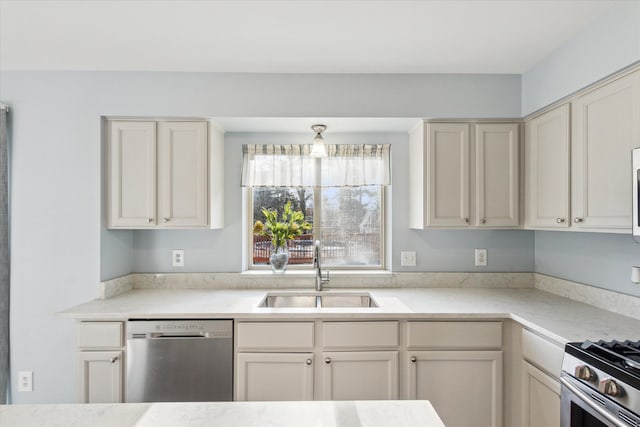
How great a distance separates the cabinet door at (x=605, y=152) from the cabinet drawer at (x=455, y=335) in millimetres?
746

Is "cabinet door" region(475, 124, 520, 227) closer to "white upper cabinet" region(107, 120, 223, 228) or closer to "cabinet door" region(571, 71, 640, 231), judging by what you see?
"cabinet door" region(571, 71, 640, 231)

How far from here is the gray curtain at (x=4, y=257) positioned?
233 cm

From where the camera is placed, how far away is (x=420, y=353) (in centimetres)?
207

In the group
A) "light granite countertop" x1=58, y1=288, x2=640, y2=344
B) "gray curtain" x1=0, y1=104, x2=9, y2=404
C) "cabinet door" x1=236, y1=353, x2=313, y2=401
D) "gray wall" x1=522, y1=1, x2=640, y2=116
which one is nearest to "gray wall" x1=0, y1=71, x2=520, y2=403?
"gray curtain" x1=0, y1=104, x2=9, y2=404

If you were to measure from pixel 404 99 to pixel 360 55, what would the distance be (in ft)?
1.51

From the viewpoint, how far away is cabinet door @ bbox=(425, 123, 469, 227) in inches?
96.7

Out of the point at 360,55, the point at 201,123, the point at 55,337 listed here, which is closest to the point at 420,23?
the point at 360,55

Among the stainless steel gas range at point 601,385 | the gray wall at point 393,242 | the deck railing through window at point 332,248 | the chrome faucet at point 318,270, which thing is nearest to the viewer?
the stainless steel gas range at point 601,385

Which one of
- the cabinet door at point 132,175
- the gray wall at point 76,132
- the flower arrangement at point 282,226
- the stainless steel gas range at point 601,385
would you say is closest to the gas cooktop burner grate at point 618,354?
the stainless steel gas range at point 601,385

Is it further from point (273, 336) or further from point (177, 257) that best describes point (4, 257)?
point (273, 336)

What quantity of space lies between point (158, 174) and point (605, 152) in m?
2.55

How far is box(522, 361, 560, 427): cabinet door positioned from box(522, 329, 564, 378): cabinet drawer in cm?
4

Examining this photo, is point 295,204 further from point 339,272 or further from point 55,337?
point 55,337

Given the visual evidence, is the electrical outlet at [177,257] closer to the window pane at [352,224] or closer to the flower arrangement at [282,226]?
the flower arrangement at [282,226]
